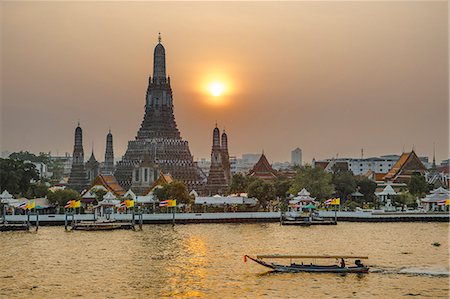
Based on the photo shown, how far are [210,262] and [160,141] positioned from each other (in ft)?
199

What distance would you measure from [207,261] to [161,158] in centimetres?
5806

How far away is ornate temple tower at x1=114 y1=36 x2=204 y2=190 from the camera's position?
109 metres

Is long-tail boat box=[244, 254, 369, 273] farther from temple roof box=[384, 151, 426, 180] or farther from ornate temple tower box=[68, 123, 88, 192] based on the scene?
temple roof box=[384, 151, 426, 180]

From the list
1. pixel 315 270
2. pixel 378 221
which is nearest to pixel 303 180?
pixel 378 221

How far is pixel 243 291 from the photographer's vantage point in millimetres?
41156

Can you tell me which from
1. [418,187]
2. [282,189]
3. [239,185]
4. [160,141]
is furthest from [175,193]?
[418,187]

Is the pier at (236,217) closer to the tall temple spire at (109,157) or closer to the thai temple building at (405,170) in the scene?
the thai temple building at (405,170)

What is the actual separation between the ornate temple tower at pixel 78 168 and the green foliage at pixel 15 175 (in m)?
17.1

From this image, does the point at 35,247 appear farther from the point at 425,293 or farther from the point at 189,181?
the point at 189,181

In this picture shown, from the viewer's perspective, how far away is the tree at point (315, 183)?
93.4 m

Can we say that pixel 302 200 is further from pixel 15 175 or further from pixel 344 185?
pixel 15 175

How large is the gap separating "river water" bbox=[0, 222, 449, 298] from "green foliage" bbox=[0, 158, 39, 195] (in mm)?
14479

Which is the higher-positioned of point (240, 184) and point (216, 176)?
point (216, 176)

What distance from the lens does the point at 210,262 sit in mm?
51375
